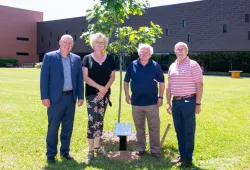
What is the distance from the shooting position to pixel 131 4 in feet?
19.4

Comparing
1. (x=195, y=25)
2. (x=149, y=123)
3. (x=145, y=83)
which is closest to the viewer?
(x=145, y=83)

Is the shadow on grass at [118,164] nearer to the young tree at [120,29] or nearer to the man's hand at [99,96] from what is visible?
the man's hand at [99,96]

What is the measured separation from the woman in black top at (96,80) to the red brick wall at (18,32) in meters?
59.3

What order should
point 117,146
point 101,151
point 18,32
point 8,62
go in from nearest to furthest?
point 101,151
point 117,146
point 8,62
point 18,32

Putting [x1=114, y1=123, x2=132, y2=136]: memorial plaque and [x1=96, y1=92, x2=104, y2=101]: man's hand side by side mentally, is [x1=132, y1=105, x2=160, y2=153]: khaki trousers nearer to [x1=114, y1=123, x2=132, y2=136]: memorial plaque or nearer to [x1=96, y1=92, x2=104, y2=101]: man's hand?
[x1=114, y1=123, x2=132, y2=136]: memorial plaque

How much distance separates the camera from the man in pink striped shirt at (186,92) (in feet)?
14.9

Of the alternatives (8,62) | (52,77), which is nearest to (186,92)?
(52,77)

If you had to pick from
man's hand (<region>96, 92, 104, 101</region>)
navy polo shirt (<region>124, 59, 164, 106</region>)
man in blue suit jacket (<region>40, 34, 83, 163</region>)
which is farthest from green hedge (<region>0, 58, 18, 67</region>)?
navy polo shirt (<region>124, 59, 164, 106</region>)

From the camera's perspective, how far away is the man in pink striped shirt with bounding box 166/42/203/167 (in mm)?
4531

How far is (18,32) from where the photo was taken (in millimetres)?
62125

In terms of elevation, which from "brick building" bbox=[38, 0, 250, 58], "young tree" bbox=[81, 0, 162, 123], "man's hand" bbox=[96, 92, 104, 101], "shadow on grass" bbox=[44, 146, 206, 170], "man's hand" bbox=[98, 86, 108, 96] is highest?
"brick building" bbox=[38, 0, 250, 58]

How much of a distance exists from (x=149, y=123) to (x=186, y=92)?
935 mm

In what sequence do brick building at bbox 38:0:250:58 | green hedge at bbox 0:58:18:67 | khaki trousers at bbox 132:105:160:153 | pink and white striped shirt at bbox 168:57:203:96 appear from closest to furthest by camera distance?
pink and white striped shirt at bbox 168:57:203:96
khaki trousers at bbox 132:105:160:153
brick building at bbox 38:0:250:58
green hedge at bbox 0:58:18:67

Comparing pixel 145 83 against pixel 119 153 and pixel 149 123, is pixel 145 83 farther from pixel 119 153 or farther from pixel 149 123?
pixel 119 153
